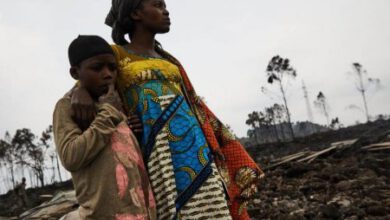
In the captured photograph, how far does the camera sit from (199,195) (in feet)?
4.91

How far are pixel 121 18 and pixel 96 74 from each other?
1.57 ft

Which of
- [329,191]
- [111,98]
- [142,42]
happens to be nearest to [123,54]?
[142,42]

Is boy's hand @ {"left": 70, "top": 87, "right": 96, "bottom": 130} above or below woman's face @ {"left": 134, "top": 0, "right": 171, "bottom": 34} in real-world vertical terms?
below

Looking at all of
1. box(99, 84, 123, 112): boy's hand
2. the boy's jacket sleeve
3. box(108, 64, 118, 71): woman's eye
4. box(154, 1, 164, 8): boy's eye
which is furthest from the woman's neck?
the boy's jacket sleeve

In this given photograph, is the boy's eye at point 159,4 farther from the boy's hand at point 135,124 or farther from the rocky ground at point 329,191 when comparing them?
the rocky ground at point 329,191

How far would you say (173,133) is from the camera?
5.16 ft

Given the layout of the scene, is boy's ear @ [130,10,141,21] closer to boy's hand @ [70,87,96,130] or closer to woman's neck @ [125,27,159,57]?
woman's neck @ [125,27,159,57]

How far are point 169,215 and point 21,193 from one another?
536 inches

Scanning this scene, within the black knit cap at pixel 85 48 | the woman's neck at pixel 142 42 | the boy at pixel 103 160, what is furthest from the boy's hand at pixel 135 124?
the woman's neck at pixel 142 42

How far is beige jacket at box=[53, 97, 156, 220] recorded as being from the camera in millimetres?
1229

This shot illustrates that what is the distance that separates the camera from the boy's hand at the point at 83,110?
4.39ft

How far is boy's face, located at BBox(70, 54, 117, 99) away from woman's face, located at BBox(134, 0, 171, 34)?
0.39 m

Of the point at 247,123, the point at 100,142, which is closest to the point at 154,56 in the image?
the point at 100,142

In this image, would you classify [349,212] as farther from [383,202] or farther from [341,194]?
[341,194]
